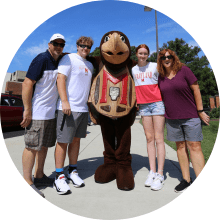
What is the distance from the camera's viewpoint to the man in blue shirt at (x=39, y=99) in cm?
197

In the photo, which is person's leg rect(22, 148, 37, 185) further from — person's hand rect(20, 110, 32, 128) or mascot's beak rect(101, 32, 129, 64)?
mascot's beak rect(101, 32, 129, 64)

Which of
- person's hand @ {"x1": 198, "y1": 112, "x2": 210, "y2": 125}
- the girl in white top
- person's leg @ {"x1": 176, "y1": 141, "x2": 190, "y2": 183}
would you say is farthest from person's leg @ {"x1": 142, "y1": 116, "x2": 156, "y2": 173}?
person's hand @ {"x1": 198, "y1": 112, "x2": 210, "y2": 125}

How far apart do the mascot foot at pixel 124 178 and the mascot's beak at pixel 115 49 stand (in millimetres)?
1319

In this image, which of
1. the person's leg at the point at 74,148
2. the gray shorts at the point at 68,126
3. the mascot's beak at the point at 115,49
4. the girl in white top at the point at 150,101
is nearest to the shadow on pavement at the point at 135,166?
the person's leg at the point at 74,148

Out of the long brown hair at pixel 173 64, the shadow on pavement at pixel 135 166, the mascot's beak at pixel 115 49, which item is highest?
the mascot's beak at pixel 115 49

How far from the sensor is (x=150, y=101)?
2240 millimetres

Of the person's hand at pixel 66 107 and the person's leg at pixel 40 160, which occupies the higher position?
the person's hand at pixel 66 107

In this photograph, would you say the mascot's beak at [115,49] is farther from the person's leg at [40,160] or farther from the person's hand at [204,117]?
the person's leg at [40,160]

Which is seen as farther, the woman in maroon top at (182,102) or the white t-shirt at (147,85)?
the white t-shirt at (147,85)

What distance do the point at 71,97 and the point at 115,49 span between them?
707 millimetres

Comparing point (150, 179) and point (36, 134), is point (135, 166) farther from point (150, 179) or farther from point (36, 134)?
point (36, 134)

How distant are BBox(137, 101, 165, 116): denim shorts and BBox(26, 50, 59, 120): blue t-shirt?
3.45 ft

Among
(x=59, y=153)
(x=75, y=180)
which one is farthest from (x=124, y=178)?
(x=59, y=153)

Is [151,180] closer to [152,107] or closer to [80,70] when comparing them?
[152,107]
